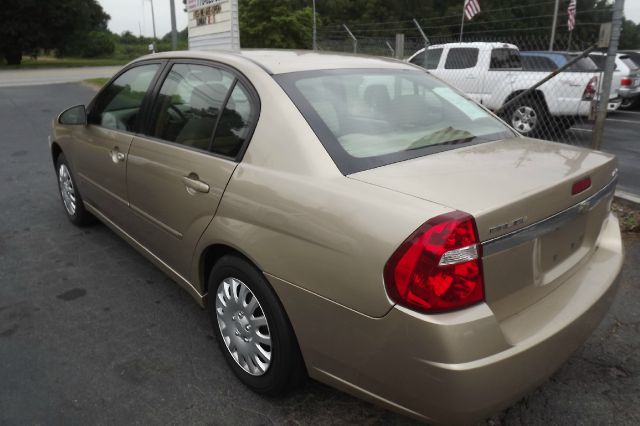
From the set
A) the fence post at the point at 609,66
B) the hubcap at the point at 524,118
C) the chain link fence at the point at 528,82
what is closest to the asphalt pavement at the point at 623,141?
the chain link fence at the point at 528,82

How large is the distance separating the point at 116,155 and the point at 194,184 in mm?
1169

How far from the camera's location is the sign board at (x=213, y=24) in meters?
9.59

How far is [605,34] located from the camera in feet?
15.7

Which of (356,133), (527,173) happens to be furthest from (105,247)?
(527,173)

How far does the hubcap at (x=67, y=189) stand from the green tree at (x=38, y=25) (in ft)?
136

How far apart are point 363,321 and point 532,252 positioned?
2.29 feet

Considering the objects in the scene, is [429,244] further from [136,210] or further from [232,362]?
[136,210]

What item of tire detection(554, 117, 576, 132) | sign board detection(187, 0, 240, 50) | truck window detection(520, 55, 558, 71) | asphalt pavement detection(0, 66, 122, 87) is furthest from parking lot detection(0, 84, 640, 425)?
asphalt pavement detection(0, 66, 122, 87)

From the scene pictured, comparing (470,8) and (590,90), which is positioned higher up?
(470,8)

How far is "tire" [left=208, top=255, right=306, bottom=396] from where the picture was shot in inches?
86.1

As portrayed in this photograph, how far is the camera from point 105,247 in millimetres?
4273

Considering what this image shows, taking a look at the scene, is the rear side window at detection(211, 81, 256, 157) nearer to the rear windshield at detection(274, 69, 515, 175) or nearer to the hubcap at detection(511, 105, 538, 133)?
the rear windshield at detection(274, 69, 515, 175)

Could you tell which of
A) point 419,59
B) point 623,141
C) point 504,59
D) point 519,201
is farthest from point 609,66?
point 419,59

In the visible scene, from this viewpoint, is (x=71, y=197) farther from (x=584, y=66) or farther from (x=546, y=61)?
(x=546, y=61)
